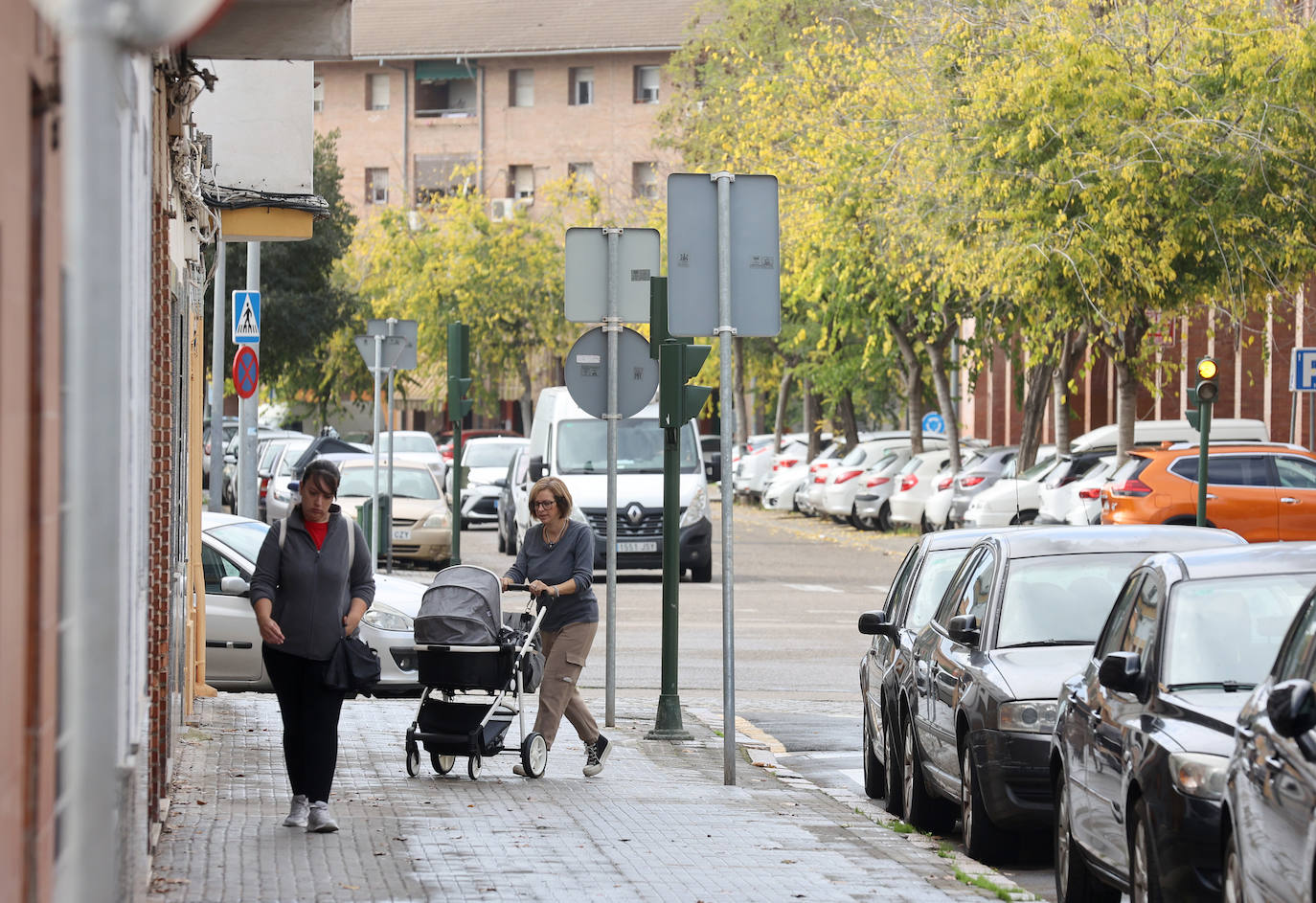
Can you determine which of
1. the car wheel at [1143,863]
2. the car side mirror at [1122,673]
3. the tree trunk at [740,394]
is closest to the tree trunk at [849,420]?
the tree trunk at [740,394]

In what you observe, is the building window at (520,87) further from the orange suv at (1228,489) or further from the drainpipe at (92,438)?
the drainpipe at (92,438)

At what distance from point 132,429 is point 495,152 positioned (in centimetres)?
7737

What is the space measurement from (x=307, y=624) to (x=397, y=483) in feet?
69.3

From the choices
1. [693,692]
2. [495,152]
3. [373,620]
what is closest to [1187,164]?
[693,692]

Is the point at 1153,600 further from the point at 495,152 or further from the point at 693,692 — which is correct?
the point at 495,152

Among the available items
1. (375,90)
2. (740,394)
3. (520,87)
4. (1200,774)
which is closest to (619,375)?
(1200,774)

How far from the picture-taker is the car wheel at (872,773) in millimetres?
11688

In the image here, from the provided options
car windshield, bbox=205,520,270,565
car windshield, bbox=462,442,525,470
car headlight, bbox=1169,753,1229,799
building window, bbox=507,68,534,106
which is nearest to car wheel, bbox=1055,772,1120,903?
car headlight, bbox=1169,753,1229,799

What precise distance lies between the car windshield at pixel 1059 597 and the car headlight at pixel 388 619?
6.05 meters

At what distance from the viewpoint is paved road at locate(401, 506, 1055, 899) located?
44.0 ft

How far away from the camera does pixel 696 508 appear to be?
27.1m

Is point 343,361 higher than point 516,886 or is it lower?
higher

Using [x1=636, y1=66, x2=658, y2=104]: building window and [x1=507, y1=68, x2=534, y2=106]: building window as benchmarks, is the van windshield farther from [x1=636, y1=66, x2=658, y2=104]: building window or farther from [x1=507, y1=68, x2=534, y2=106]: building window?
[x1=507, y1=68, x2=534, y2=106]: building window

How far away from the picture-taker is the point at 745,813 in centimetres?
1016
